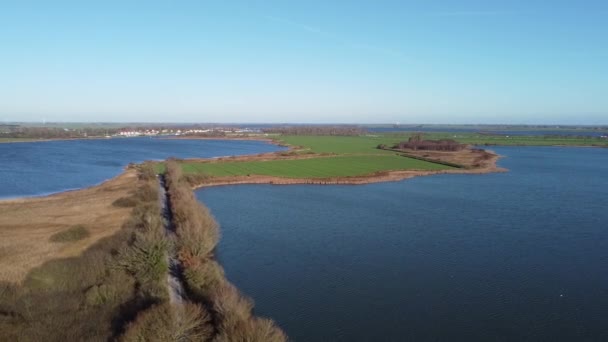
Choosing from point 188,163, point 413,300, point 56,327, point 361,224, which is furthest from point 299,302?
point 188,163

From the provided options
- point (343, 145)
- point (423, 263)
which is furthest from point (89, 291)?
point (343, 145)

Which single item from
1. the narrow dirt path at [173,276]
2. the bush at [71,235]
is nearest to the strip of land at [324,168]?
the bush at [71,235]

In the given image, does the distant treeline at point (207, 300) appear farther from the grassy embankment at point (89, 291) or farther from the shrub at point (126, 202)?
the shrub at point (126, 202)

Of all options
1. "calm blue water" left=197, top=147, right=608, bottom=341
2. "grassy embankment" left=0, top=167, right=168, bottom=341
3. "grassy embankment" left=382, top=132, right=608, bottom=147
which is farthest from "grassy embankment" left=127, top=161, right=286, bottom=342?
"grassy embankment" left=382, top=132, right=608, bottom=147

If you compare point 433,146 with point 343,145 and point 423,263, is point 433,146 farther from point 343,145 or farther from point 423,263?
point 423,263

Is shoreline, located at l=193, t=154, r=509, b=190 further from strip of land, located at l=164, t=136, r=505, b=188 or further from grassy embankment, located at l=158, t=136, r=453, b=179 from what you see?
grassy embankment, located at l=158, t=136, r=453, b=179

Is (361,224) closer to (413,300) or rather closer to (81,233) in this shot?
(413,300)
